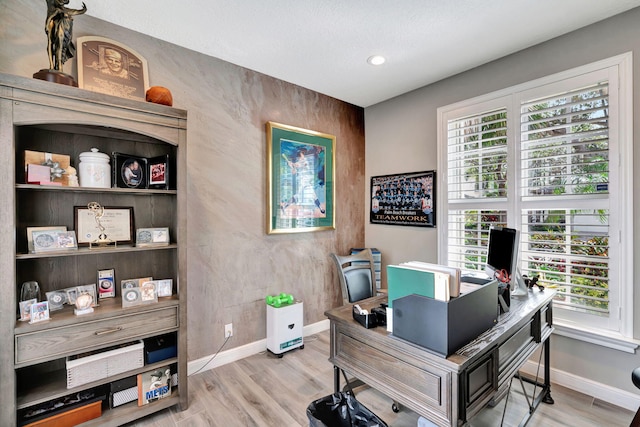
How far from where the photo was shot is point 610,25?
205 centimetres

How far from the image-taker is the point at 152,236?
205 centimetres

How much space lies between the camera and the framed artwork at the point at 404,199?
3.08m

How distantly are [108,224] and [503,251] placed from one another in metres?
2.64

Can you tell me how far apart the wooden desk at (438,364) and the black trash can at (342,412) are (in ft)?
0.25

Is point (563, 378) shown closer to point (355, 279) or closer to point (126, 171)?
point (355, 279)

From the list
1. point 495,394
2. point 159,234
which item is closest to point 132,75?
point 159,234

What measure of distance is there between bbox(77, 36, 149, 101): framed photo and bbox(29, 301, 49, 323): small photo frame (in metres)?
1.38

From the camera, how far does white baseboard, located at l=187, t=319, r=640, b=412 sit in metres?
2.00

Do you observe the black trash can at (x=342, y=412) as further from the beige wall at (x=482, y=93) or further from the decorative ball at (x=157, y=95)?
the decorative ball at (x=157, y=95)

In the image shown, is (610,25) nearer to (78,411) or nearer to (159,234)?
(159,234)

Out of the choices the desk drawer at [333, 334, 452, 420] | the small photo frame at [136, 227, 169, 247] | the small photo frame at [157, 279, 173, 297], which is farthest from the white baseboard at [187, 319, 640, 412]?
the desk drawer at [333, 334, 452, 420]

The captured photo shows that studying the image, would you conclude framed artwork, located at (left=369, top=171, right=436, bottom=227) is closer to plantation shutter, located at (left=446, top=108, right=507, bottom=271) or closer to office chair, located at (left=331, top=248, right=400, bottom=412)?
plantation shutter, located at (left=446, top=108, right=507, bottom=271)

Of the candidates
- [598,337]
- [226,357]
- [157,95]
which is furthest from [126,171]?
[598,337]

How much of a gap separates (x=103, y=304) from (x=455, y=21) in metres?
3.04
